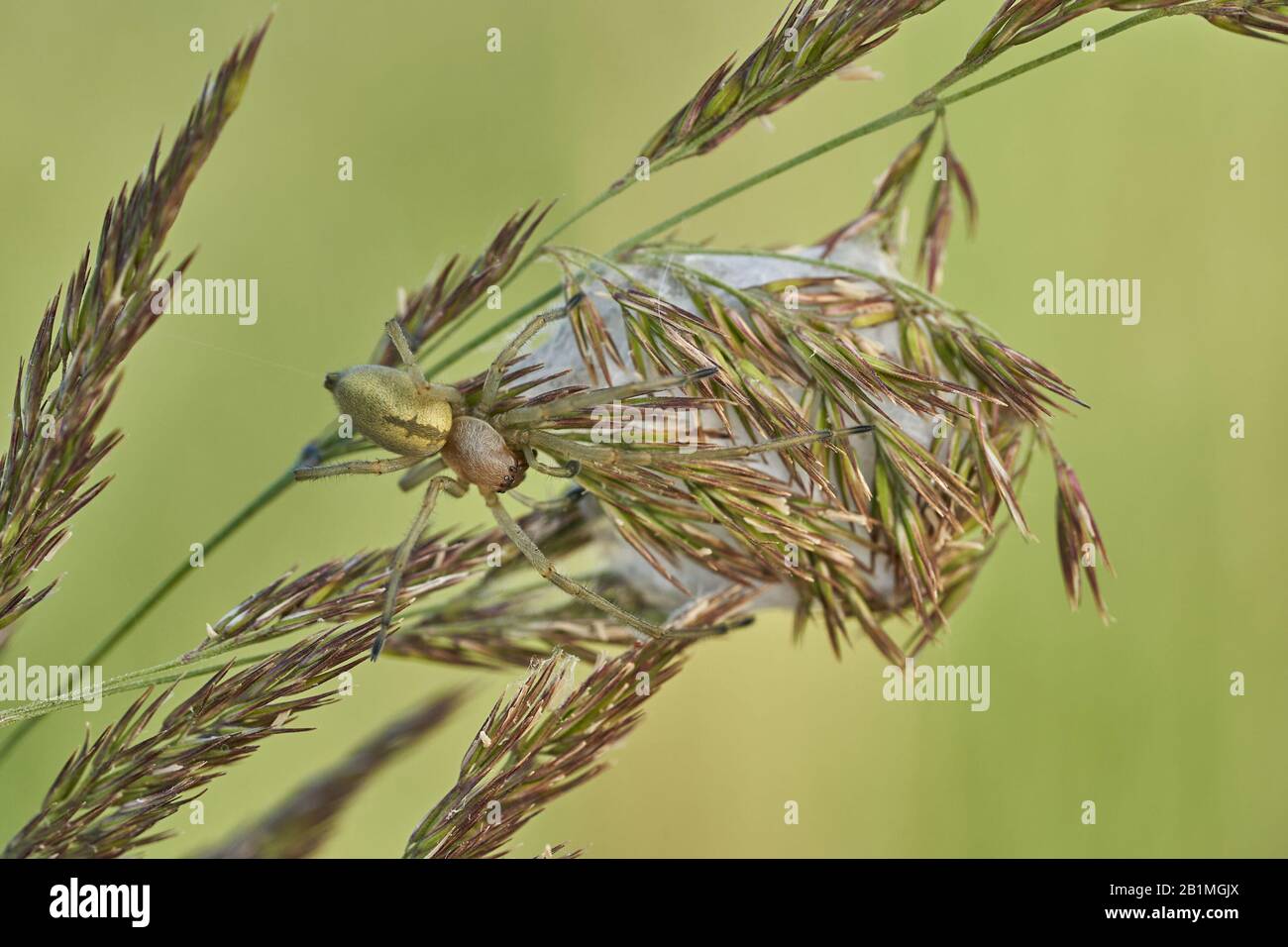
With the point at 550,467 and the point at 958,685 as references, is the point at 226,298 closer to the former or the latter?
the point at 550,467

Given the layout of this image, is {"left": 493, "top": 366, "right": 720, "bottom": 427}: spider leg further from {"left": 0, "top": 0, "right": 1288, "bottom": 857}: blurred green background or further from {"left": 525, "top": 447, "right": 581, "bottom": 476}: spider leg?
{"left": 0, "top": 0, "right": 1288, "bottom": 857}: blurred green background

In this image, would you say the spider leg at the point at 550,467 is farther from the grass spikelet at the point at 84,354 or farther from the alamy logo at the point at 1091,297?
the alamy logo at the point at 1091,297

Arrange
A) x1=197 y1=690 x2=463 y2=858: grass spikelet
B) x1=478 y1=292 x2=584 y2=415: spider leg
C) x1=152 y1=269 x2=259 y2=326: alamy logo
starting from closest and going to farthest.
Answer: x1=478 y1=292 x2=584 y2=415: spider leg, x1=197 y1=690 x2=463 y2=858: grass spikelet, x1=152 y1=269 x2=259 y2=326: alamy logo

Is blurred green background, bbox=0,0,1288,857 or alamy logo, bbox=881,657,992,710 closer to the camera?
blurred green background, bbox=0,0,1288,857

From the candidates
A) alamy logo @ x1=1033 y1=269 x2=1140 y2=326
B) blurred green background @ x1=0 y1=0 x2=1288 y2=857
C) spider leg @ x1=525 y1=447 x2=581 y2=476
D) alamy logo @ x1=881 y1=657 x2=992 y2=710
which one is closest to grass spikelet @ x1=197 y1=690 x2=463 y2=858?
spider leg @ x1=525 y1=447 x2=581 y2=476

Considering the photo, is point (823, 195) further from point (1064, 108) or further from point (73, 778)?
point (73, 778)
